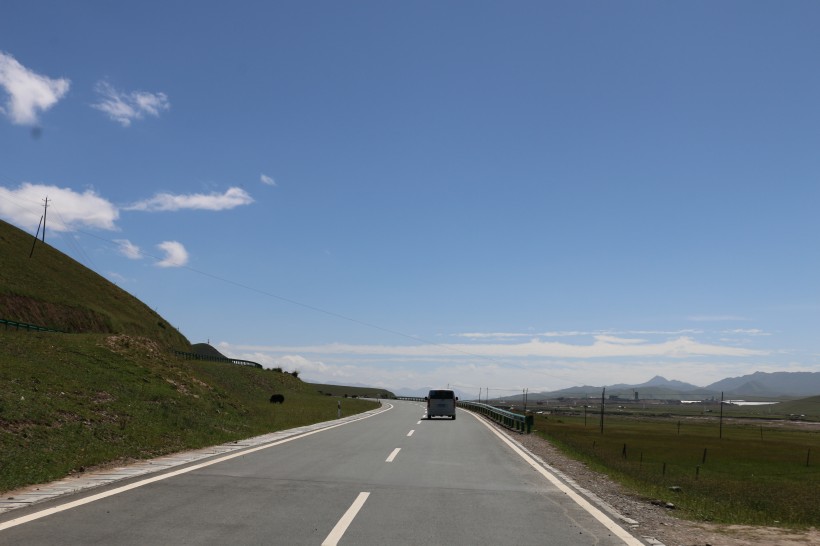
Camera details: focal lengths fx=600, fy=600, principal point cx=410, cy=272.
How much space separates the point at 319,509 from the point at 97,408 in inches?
501

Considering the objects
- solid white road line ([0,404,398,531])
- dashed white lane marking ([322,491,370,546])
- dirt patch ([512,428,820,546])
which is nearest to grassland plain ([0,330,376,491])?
solid white road line ([0,404,398,531])

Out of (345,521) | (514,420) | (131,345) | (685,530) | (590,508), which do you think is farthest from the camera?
(131,345)

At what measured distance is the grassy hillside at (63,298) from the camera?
5491 cm

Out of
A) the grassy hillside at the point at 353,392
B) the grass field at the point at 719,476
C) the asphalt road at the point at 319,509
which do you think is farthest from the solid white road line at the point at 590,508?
the grassy hillside at the point at 353,392

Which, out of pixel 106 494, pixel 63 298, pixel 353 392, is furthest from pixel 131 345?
pixel 353 392

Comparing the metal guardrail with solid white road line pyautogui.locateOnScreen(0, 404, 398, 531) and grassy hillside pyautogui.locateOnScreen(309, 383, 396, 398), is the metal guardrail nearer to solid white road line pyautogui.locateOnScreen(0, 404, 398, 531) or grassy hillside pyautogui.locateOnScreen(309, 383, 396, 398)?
solid white road line pyautogui.locateOnScreen(0, 404, 398, 531)

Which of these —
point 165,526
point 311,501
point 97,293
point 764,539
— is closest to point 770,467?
point 764,539

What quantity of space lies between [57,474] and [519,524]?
837cm

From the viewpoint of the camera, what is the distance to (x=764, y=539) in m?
7.90

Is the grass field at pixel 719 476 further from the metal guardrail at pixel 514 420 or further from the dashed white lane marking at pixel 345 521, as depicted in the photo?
the dashed white lane marking at pixel 345 521

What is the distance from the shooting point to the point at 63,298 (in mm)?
62688

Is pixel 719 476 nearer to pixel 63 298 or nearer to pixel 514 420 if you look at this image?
pixel 514 420

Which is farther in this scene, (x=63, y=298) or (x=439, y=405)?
(x=63, y=298)

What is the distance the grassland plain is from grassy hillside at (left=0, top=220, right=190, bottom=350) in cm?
2694
